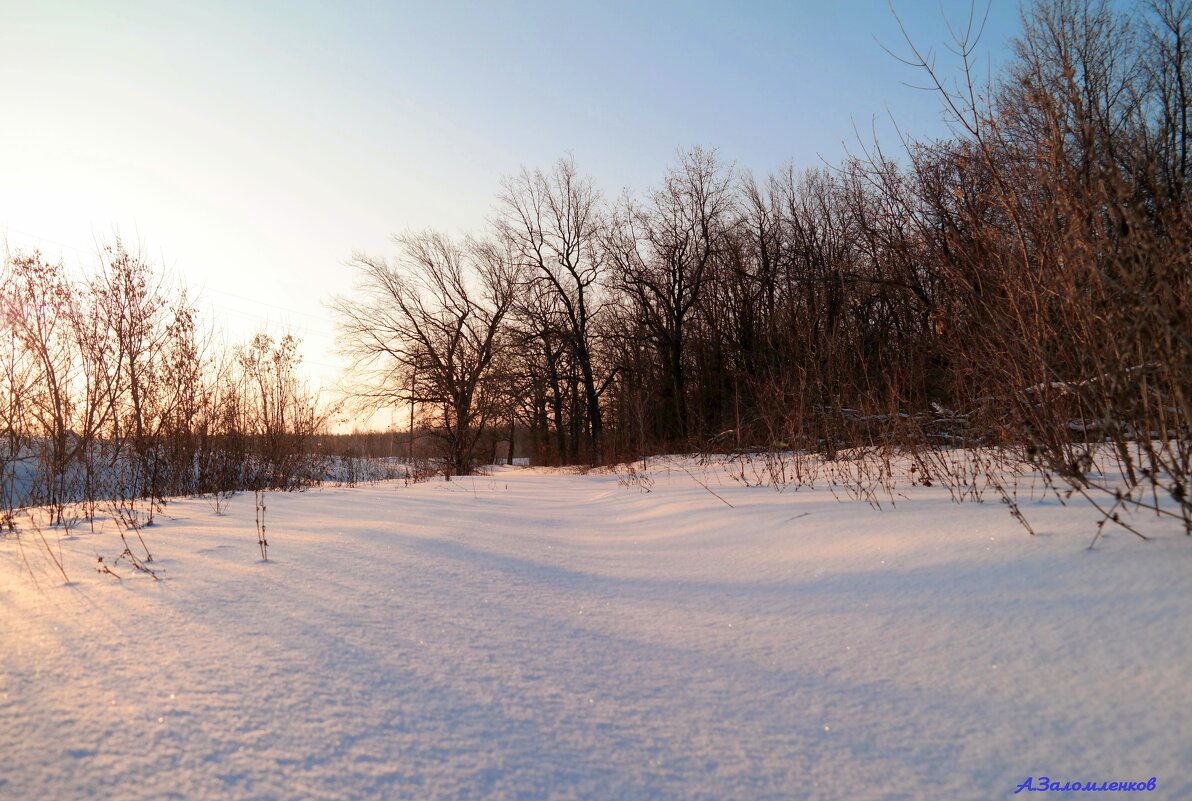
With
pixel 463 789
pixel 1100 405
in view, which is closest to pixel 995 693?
pixel 463 789

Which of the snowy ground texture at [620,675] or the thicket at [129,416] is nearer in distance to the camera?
the snowy ground texture at [620,675]

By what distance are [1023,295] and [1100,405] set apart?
71 cm

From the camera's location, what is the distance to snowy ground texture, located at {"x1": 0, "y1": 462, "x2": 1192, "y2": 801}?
114 cm

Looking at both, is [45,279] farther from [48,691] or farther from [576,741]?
[576,741]

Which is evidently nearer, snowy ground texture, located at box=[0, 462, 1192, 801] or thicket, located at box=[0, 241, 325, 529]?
snowy ground texture, located at box=[0, 462, 1192, 801]

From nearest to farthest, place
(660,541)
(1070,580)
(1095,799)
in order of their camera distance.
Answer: (1095,799)
(1070,580)
(660,541)

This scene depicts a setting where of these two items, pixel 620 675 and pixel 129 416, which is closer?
pixel 620 675

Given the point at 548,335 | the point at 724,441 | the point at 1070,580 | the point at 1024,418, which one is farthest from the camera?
the point at 548,335

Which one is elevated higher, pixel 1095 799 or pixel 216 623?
pixel 216 623

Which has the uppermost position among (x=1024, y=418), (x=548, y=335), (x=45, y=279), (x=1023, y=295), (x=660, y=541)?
(x=548, y=335)

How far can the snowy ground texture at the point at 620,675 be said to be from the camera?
3.74 feet

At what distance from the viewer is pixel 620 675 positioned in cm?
168

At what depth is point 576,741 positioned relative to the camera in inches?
51.5

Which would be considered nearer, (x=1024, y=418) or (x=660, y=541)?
(x=1024, y=418)
